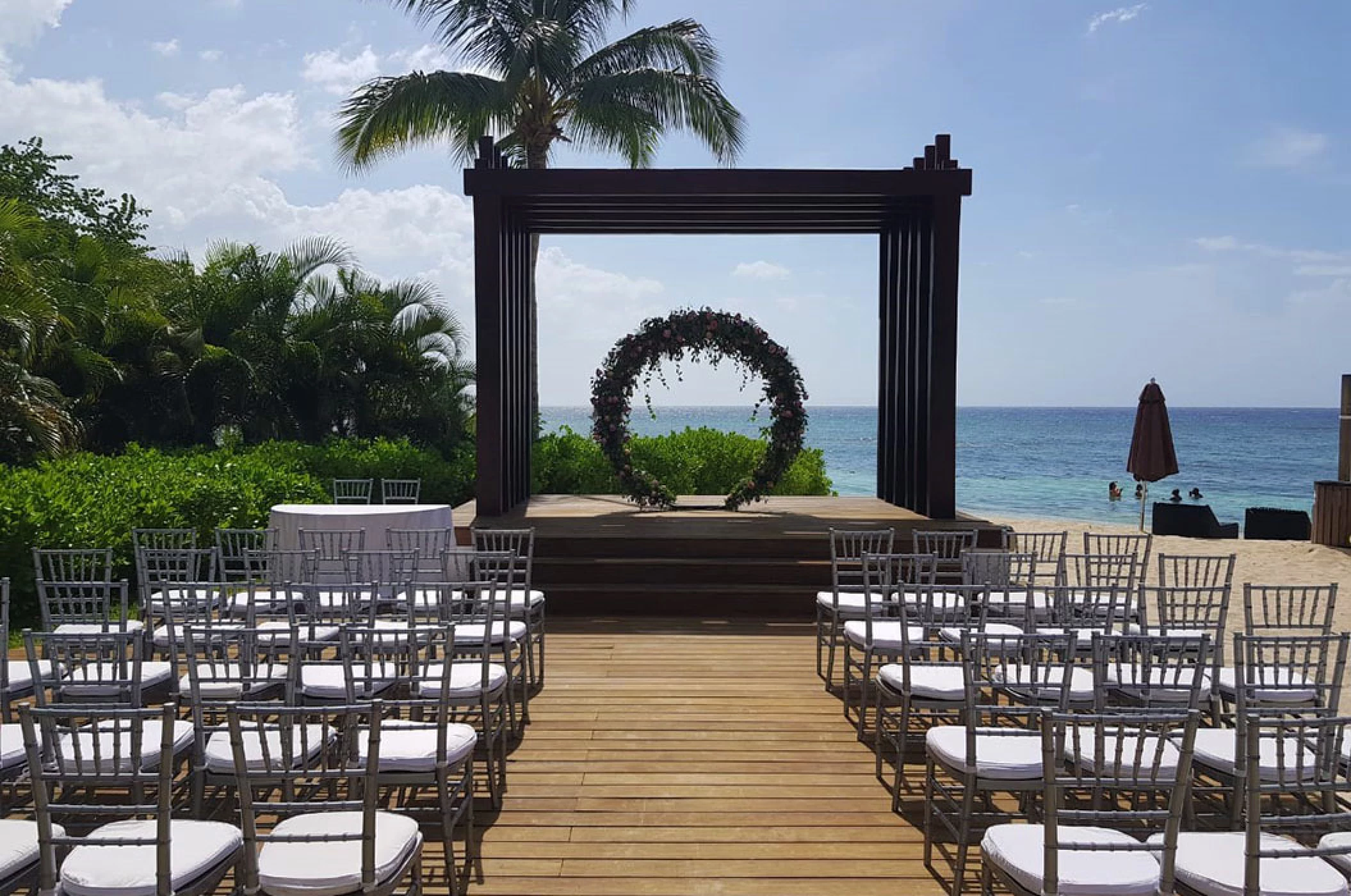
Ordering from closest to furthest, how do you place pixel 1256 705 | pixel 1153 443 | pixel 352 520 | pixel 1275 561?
pixel 1256 705
pixel 352 520
pixel 1153 443
pixel 1275 561

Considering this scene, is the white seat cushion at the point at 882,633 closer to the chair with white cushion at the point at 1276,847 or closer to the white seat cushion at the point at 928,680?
the white seat cushion at the point at 928,680

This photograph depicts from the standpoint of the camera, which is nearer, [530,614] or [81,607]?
[81,607]

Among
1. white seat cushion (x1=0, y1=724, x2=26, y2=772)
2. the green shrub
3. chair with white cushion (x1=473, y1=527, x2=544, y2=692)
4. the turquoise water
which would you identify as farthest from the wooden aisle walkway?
the turquoise water

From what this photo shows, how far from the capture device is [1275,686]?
3.42 m

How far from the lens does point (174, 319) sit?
13.8 meters

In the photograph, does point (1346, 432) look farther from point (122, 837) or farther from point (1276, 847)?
point (122, 837)

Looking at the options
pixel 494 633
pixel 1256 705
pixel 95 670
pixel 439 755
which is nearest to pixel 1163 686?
pixel 1256 705

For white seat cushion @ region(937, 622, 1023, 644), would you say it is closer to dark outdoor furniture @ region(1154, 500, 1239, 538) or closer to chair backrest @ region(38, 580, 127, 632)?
chair backrest @ region(38, 580, 127, 632)

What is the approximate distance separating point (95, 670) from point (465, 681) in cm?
171

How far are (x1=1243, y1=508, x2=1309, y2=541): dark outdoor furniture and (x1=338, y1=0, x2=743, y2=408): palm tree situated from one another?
9.63m

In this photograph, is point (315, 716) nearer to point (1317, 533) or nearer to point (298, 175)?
point (1317, 533)

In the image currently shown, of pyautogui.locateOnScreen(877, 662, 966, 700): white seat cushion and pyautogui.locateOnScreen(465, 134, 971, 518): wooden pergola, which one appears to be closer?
pyautogui.locateOnScreen(877, 662, 966, 700): white seat cushion

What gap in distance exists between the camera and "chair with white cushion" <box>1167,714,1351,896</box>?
226cm

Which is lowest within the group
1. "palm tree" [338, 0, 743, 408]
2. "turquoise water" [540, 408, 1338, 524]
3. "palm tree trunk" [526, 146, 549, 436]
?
"turquoise water" [540, 408, 1338, 524]
